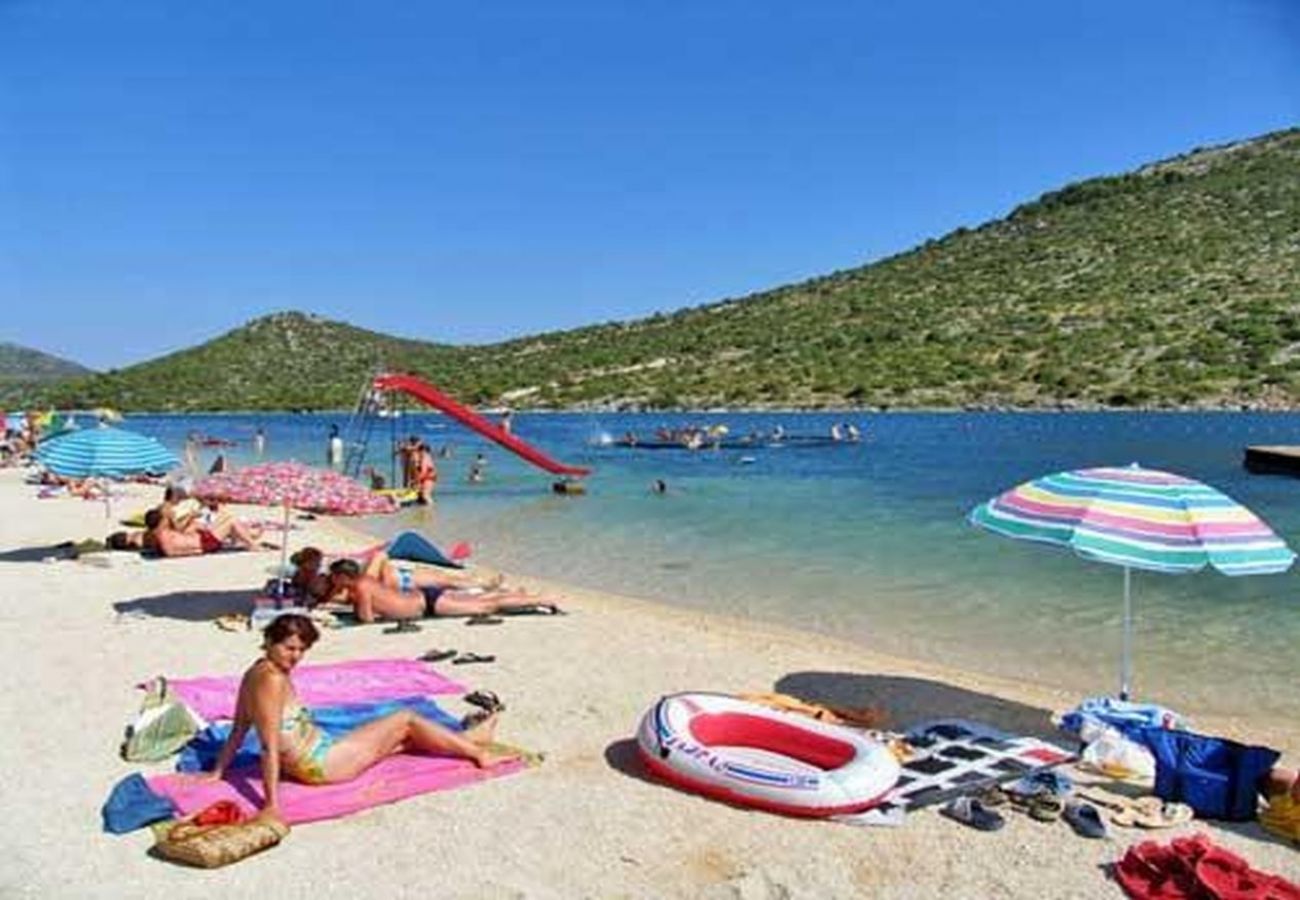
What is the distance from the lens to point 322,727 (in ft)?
20.5

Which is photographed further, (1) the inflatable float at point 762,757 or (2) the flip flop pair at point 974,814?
(1) the inflatable float at point 762,757

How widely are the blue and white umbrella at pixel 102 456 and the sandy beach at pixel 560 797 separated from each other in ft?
4.39

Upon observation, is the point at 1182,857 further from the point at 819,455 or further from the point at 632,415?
the point at 632,415

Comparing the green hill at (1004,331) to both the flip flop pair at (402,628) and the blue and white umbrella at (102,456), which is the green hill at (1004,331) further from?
the blue and white umbrella at (102,456)

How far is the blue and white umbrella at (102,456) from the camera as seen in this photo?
10.8m

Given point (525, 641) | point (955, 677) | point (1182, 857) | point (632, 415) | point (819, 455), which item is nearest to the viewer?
point (1182, 857)

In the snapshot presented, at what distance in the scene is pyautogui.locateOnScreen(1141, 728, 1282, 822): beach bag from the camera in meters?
5.29

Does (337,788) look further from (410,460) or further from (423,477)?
(410,460)

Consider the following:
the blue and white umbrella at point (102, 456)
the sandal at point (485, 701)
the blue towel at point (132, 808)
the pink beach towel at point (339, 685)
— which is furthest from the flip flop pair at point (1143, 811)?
the blue and white umbrella at point (102, 456)

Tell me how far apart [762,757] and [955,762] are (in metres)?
1.06

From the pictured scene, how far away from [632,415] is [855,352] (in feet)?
51.5

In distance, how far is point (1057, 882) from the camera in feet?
15.0

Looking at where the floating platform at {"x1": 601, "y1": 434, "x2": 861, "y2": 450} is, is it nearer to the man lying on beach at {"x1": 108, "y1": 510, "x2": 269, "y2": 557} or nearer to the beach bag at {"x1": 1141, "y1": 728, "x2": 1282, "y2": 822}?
the man lying on beach at {"x1": 108, "y1": 510, "x2": 269, "y2": 557}

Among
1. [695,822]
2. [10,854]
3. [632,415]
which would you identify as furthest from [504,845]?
[632,415]
